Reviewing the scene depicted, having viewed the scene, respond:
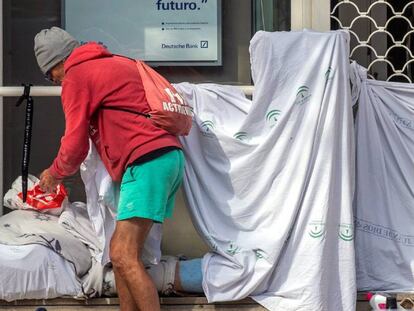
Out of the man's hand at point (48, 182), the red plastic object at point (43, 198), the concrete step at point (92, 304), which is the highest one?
the man's hand at point (48, 182)

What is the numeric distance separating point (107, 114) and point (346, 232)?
148 cm

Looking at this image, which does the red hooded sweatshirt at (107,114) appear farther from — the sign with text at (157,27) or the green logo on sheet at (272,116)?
the sign with text at (157,27)

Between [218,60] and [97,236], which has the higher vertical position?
[218,60]

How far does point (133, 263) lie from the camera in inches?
170

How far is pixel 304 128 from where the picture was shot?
4746 millimetres

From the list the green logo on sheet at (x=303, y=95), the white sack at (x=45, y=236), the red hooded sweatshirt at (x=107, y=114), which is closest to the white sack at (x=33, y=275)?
the white sack at (x=45, y=236)

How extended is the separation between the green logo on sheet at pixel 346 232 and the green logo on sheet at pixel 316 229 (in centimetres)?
13

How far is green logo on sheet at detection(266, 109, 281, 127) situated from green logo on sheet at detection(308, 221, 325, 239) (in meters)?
0.62

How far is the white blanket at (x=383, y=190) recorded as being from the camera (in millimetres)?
4988

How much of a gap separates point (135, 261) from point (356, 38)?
2.40 m

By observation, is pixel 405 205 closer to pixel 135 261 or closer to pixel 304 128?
pixel 304 128

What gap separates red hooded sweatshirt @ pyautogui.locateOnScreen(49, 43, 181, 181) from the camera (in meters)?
4.39

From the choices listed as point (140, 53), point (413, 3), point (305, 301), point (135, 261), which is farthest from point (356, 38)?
point (135, 261)

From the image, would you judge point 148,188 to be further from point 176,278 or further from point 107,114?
point 176,278
